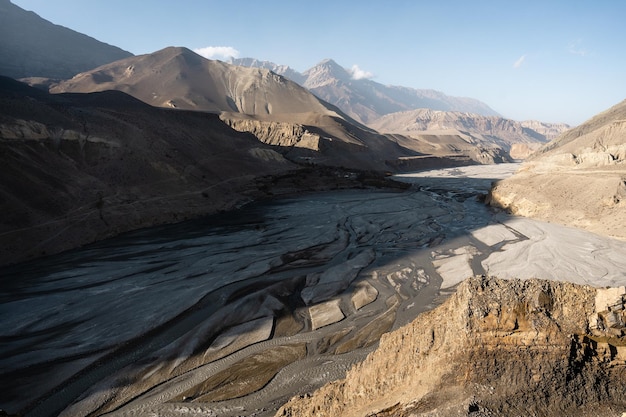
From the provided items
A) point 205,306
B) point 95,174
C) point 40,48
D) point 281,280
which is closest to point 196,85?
point 40,48

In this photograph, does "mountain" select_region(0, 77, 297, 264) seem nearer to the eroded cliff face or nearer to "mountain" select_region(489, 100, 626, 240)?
the eroded cliff face

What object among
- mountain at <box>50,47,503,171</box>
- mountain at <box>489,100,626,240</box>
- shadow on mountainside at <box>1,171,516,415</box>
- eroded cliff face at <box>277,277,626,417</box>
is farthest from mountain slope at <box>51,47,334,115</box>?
eroded cliff face at <box>277,277,626,417</box>

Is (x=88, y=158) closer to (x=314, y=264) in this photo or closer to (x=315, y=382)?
(x=314, y=264)

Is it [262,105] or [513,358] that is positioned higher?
[262,105]

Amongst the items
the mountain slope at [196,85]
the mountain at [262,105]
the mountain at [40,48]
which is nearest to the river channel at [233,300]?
the mountain at [262,105]

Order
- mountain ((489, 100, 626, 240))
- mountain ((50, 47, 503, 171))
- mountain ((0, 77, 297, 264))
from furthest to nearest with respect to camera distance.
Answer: mountain ((50, 47, 503, 171)) → mountain ((489, 100, 626, 240)) → mountain ((0, 77, 297, 264))

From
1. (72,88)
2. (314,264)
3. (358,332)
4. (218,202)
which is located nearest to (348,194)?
(218,202)

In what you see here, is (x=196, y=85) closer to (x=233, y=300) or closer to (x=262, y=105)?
(x=262, y=105)
